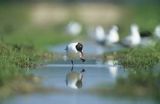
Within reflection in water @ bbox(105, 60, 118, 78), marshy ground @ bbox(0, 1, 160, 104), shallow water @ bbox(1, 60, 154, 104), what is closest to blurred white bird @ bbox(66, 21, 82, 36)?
marshy ground @ bbox(0, 1, 160, 104)

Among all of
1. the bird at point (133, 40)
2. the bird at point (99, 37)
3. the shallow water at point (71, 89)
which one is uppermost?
the bird at point (99, 37)

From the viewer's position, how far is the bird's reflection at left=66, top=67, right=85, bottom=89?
14.2 m

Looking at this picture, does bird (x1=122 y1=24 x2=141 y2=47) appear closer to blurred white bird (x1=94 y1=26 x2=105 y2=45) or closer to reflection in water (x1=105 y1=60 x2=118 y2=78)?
blurred white bird (x1=94 y1=26 x2=105 y2=45)

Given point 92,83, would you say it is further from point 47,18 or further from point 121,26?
point 47,18

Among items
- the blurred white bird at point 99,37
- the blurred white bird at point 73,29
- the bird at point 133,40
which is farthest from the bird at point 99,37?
the blurred white bird at point 73,29

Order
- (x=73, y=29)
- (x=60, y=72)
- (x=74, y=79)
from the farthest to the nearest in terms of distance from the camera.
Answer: (x=73, y=29) → (x=60, y=72) → (x=74, y=79)

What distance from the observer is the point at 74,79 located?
1514cm

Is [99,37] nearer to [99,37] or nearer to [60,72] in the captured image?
[99,37]

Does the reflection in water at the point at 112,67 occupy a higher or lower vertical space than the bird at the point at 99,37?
lower

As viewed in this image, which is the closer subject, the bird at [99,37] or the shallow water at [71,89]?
the shallow water at [71,89]

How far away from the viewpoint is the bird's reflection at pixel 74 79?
1423 centimetres

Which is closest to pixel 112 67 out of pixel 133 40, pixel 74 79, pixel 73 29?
pixel 74 79

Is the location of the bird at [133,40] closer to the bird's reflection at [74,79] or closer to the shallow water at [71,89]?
the shallow water at [71,89]

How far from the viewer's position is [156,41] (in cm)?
2339
